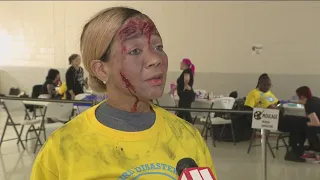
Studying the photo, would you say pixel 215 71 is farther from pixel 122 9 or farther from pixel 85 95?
pixel 122 9

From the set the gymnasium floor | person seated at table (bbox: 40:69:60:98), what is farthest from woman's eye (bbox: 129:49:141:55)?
person seated at table (bbox: 40:69:60:98)

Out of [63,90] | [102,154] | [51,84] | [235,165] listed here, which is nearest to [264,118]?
[235,165]

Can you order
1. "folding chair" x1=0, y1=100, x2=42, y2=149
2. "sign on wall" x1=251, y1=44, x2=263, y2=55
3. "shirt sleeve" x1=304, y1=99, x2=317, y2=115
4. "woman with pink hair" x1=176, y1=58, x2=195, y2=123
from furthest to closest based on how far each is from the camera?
"sign on wall" x1=251, y1=44, x2=263, y2=55 < "woman with pink hair" x1=176, y1=58, x2=195, y2=123 < "folding chair" x1=0, y1=100, x2=42, y2=149 < "shirt sleeve" x1=304, y1=99, x2=317, y2=115

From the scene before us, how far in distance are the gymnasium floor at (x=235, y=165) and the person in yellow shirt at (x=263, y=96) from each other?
2.01ft

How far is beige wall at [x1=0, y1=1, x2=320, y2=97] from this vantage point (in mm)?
5883

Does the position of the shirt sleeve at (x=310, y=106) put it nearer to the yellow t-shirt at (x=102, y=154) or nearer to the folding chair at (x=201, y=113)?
the folding chair at (x=201, y=113)

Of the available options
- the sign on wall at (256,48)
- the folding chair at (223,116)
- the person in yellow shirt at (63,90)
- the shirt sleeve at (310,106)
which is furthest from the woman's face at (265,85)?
the person in yellow shirt at (63,90)

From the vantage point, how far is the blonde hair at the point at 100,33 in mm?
951

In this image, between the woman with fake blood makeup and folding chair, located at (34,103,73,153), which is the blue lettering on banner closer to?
the woman with fake blood makeup

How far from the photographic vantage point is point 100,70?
3.23 ft

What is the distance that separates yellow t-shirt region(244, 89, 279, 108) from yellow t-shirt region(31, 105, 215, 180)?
4.76 meters

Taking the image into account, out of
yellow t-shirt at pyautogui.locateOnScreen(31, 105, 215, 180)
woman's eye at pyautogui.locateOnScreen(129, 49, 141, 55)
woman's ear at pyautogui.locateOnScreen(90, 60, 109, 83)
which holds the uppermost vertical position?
woman's eye at pyautogui.locateOnScreen(129, 49, 141, 55)

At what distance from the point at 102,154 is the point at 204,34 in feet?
21.5

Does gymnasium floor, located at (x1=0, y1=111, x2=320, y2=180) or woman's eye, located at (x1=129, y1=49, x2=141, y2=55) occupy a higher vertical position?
woman's eye, located at (x1=129, y1=49, x2=141, y2=55)
